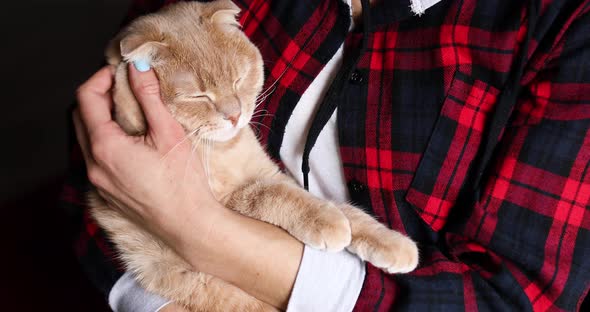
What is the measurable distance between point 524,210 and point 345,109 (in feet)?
1.27

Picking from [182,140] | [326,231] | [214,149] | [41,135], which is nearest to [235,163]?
[214,149]

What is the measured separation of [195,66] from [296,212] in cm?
35

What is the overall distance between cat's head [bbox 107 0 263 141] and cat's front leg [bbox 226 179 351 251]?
0.14m

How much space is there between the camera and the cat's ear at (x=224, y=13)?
0.99m

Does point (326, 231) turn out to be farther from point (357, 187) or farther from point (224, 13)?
point (224, 13)

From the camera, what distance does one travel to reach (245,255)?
93 cm

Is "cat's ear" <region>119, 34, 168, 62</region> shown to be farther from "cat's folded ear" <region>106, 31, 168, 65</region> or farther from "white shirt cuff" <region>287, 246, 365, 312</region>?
"white shirt cuff" <region>287, 246, 365, 312</region>

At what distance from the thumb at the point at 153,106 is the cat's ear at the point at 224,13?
0.18m

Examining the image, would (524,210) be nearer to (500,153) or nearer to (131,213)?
(500,153)

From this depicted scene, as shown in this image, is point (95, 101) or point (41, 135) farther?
point (41, 135)

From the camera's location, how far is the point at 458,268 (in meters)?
0.94

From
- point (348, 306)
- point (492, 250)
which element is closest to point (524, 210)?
point (492, 250)

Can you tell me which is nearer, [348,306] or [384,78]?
[348,306]

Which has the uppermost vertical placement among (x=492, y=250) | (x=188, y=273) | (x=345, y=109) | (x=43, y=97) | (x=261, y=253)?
(x=345, y=109)
